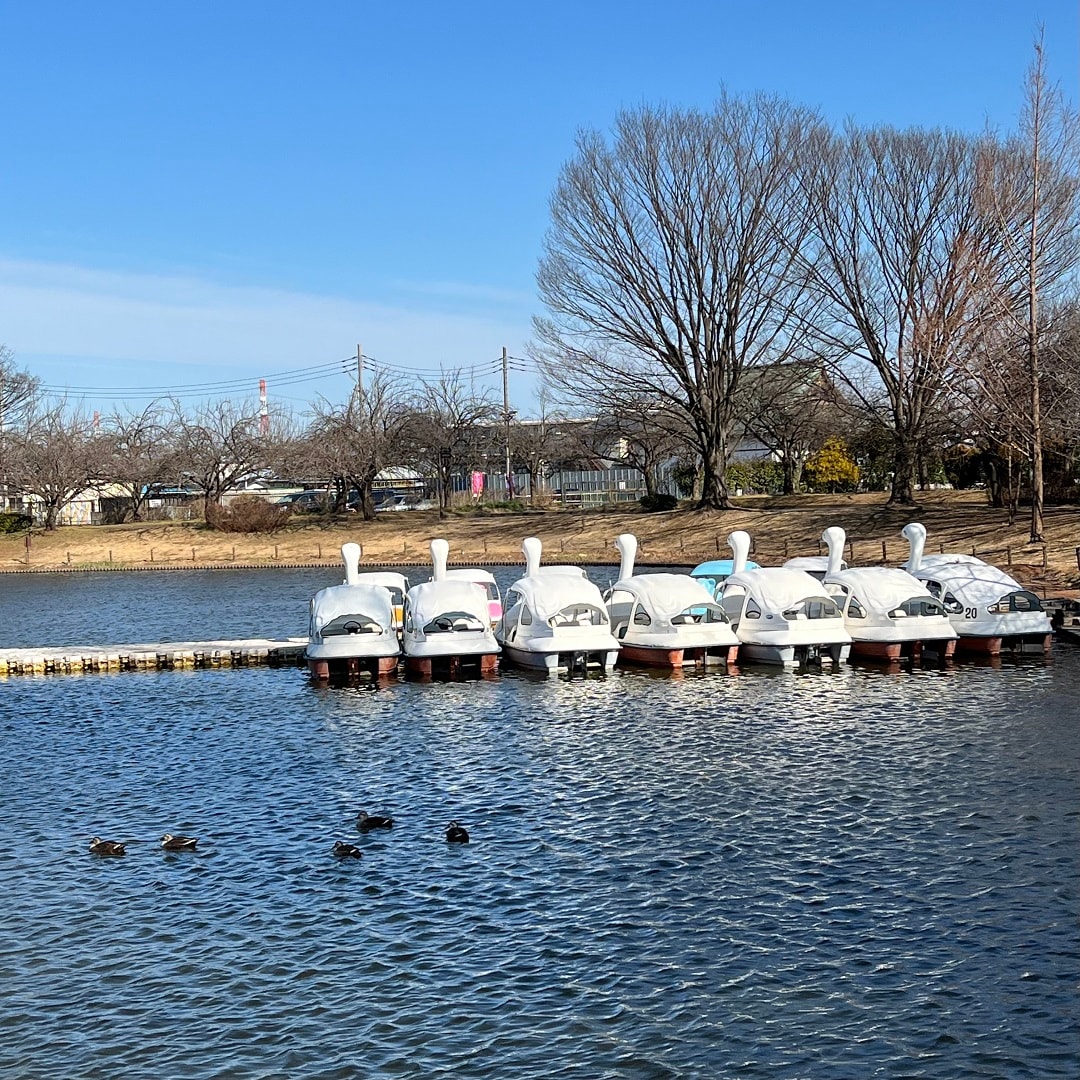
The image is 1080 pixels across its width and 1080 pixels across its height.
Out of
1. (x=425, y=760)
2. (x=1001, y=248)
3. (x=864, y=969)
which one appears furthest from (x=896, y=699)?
(x=1001, y=248)

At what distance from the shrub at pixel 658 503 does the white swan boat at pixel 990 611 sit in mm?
36287

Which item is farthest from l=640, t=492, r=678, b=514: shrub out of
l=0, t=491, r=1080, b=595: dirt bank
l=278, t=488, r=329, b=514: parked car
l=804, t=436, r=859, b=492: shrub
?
l=278, t=488, r=329, b=514: parked car

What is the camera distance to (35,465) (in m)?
81.8

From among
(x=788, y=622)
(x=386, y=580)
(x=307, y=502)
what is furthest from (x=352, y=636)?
(x=307, y=502)

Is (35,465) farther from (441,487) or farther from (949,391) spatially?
(949,391)

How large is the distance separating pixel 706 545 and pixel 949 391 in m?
12.5

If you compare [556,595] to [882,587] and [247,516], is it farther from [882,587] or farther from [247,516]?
[247,516]

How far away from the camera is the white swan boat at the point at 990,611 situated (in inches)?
1231

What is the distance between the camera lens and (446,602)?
1227 inches

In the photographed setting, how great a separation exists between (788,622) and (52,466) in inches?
2389

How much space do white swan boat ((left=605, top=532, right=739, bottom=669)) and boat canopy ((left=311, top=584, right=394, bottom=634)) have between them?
18.7ft

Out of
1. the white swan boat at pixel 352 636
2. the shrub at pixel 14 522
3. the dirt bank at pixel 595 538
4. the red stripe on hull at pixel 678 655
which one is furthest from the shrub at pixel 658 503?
the white swan boat at pixel 352 636

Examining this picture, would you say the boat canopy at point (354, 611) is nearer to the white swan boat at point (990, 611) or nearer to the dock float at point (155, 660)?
the dock float at point (155, 660)

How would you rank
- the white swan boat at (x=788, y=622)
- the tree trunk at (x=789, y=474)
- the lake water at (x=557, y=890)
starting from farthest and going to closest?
the tree trunk at (x=789, y=474)
the white swan boat at (x=788, y=622)
the lake water at (x=557, y=890)
